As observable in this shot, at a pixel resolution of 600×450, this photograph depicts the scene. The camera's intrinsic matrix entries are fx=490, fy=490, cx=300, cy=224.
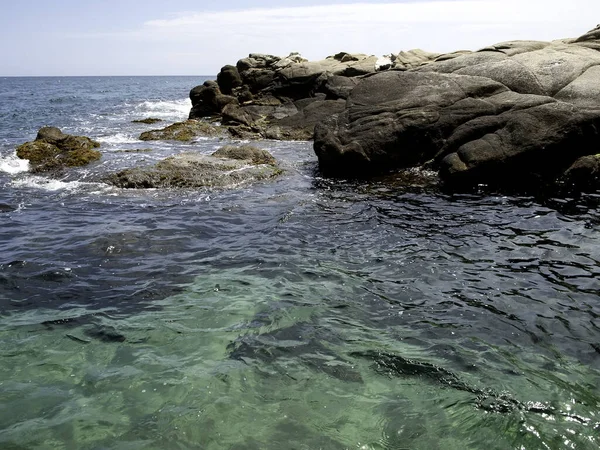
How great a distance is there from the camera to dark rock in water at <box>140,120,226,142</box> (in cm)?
2811

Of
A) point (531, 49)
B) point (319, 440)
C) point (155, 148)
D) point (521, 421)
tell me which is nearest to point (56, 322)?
point (319, 440)

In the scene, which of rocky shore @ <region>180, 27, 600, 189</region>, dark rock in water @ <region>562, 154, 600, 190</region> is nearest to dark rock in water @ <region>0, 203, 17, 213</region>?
rocky shore @ <region>180, 27, 600, 189</region>

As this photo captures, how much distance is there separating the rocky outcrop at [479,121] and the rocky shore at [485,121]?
0.04 meters

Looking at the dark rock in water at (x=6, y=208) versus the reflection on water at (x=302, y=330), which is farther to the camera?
the dark rock in water at (x=6, y=208)

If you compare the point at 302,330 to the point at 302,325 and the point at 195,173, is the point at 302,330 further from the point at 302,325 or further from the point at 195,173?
the point at 195,173

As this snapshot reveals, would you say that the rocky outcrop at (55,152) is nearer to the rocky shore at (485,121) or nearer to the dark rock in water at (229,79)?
the rocky shore at (485,121)

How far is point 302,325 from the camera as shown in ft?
25.2

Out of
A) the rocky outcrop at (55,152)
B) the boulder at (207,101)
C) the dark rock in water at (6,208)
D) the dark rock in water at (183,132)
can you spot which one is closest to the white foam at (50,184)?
the rocky outcrop at (55,152)

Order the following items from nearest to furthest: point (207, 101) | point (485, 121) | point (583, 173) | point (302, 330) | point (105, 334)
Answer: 1. point (105, 334)
2. point (302, 330)
3. point (583, 173)
4. point (485, 121)
5. point (207, 101)

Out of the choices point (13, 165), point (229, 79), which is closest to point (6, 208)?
point (13, 165)

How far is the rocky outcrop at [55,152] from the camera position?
65.0 feet

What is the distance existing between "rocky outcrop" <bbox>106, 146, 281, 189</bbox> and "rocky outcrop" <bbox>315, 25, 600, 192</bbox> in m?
2.70

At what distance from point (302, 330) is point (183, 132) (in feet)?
77.6

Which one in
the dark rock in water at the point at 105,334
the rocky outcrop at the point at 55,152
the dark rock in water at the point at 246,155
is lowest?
the dark rock in water at the point at 105,334
